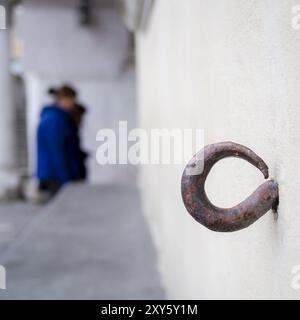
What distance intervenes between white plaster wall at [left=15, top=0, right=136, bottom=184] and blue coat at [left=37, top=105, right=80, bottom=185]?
2.10 metres

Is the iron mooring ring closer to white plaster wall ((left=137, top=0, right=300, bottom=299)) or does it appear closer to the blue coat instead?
white plaster wall ((left=137, top=0, right=300, bottom=299))

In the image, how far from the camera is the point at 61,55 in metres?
8.50

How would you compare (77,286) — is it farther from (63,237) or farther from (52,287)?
(63,237)

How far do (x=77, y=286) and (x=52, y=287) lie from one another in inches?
5.0

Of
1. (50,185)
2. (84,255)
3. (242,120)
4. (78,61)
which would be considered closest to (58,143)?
(50,185)

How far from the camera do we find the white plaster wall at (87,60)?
8414 millimetres

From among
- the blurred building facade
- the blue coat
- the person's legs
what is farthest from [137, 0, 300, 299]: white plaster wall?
the blurred building facade

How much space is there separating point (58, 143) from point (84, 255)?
→ 2588mm

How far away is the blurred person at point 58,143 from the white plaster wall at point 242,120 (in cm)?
395

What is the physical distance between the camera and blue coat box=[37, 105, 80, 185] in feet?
18.7

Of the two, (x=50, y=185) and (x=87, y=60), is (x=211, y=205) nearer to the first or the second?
(x=50, y=185)

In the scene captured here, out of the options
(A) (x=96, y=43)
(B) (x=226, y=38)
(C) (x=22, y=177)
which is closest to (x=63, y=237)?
(B) (x=226, y=38)

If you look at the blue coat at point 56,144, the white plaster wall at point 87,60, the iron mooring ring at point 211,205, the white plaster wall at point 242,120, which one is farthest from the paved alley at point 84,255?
the white plaster wall at point 87,60

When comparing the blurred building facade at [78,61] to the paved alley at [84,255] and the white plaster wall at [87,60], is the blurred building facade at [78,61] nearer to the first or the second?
the white plaster wall at [87,60]
